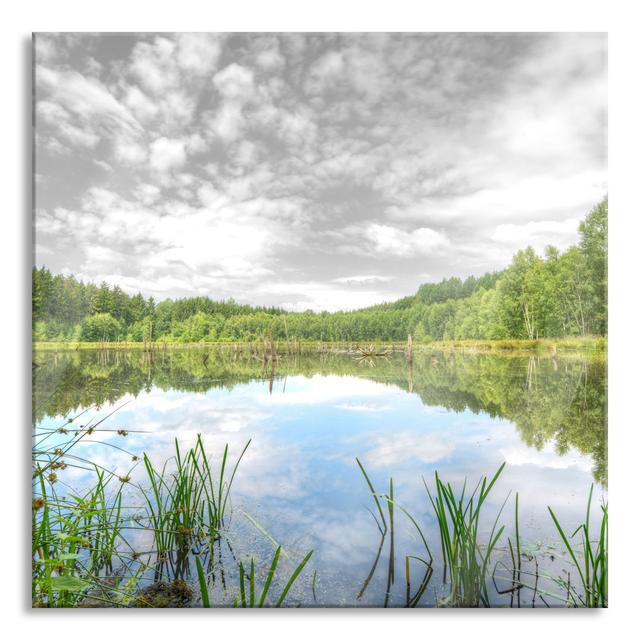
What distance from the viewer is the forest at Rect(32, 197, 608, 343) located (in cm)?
228

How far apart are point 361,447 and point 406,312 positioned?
870mm

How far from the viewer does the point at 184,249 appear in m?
2.59

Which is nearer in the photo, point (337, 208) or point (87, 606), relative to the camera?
point (87, 606)

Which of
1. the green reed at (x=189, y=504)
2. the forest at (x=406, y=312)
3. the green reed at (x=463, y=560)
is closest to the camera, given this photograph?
the green reed at (x=463, y=560)

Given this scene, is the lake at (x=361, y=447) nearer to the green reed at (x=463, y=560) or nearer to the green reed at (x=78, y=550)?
the green reed at (x=463, y=560)

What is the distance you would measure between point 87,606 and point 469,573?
175 cm

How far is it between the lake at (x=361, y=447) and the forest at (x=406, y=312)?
6.1 inches

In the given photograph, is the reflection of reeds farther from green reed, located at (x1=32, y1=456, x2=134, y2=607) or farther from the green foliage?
the green foliage

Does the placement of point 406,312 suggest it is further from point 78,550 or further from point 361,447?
point 78,550

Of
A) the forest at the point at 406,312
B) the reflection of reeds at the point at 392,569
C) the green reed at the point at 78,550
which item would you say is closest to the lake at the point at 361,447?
the reflection of reeds at the point at 392,569

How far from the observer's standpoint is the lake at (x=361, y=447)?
2008 millimetres

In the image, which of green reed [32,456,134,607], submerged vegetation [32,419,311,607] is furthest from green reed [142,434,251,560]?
green reed [32,456,134,607]
